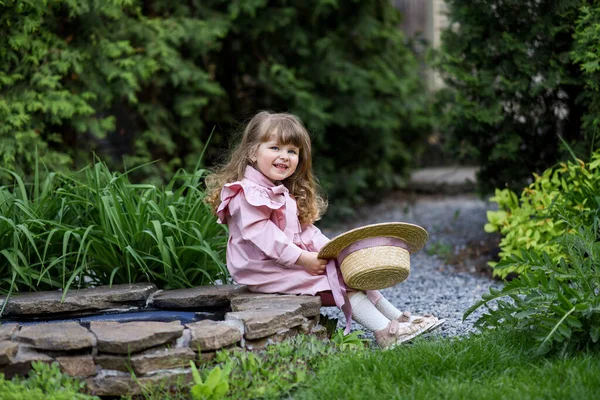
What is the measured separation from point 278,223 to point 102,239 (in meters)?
0.87

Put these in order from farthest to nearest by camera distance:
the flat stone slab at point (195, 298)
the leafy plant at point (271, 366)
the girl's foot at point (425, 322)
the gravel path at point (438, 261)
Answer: the gravel path at point (438, 261)
the flat stone slab at point (195, 298)
the girl's foot at point (425, 322)
the leafy plant at point (271, 366)

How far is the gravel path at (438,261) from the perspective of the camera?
4.14 m

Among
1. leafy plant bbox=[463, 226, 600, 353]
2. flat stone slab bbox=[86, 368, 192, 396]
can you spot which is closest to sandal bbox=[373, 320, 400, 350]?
leafy plant bbox=[463, 226, 600, 353]

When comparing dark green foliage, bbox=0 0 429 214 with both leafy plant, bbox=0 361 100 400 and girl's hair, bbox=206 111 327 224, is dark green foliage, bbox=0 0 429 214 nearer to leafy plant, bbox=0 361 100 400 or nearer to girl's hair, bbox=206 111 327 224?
girl's hair, bbox=206 111 327 224

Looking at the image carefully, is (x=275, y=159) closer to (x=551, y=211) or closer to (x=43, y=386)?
(x=43, y=386)

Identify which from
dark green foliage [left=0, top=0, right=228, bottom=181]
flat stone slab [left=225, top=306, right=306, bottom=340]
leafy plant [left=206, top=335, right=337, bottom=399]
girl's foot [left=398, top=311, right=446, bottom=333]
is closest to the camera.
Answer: leafy plant [left=206, top=335, right=337, bottom=399]

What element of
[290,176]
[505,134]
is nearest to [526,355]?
[290,176]

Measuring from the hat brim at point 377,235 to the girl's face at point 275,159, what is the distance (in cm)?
47

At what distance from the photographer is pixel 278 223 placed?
3.58 meters

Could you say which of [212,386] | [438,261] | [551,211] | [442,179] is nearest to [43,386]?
[212,386]

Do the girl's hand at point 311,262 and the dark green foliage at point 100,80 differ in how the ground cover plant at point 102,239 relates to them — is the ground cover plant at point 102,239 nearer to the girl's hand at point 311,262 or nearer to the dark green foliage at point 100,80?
the girl's hand at point 311,262

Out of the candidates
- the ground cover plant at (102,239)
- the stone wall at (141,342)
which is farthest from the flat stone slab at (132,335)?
the ground cover plant at (102,239)

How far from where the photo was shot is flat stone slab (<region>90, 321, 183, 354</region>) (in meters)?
2.78

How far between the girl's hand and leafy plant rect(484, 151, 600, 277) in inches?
43.2
